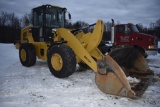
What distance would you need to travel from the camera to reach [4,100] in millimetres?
4945

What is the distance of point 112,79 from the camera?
197 inches

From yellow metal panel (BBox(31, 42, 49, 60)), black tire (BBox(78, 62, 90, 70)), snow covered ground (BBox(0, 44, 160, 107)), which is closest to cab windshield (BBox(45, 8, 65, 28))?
yellow metal panel (BBox(31, 42, 49, 60))

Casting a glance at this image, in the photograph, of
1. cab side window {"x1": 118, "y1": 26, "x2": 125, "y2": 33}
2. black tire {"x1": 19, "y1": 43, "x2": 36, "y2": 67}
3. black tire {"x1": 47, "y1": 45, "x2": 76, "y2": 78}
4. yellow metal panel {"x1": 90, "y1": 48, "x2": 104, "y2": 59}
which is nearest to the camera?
black tire {"x1": 47, "y1": 45, "x2": 76, "y2": 78}

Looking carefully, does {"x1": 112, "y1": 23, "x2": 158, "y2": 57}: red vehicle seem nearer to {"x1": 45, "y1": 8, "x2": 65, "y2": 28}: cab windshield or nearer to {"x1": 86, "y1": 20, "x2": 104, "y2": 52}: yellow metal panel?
{"x1": 45, "y1": 8, "x2": 65, "y2": 28}: cab windshield

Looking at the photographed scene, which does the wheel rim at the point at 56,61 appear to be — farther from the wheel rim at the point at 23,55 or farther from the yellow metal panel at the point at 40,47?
the wheel rim at the point at 23,55

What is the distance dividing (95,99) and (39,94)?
153 cm

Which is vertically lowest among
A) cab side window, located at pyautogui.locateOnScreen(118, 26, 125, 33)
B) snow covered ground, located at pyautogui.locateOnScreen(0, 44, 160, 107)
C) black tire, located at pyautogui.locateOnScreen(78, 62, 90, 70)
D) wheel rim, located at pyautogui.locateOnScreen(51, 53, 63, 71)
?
snow covered ground, located at pyautogui.locateOnScreen(0, 44, 160, 107)

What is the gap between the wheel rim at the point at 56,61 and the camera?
7.06m

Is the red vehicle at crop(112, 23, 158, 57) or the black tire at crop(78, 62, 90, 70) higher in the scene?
the red vehicle at crop(112, 23, 158, 57)

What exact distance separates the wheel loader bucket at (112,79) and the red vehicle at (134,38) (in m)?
7.29

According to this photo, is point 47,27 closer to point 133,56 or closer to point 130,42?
point 133,56

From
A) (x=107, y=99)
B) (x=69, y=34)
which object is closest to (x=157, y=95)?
(x=107, y=99)

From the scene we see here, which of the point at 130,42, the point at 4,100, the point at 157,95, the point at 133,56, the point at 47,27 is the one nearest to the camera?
the point at 4,100

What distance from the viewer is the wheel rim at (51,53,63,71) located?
7.06 metres
